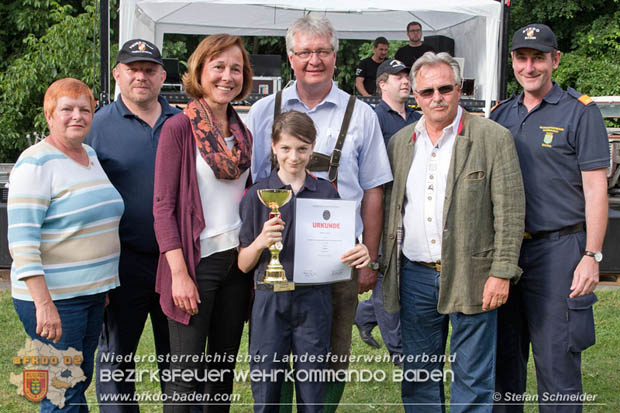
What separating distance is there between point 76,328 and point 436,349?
5.57 feet

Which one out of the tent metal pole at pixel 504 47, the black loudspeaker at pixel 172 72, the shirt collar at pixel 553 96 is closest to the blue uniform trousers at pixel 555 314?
the shirt collar at pixel 553 96

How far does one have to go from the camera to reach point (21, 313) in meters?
2.91

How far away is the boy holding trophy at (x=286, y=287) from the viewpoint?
2.87 meters

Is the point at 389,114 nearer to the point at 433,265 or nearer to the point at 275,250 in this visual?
the point at 433,265

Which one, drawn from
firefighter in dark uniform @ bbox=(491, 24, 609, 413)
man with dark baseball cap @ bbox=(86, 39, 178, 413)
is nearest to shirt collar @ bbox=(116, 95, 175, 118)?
man with dark baseball cap @ bbox=(86, 39, 178, 413)

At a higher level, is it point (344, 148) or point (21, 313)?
point (344, 148)

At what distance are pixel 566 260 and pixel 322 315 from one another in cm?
120

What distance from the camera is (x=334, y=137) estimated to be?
125 inches

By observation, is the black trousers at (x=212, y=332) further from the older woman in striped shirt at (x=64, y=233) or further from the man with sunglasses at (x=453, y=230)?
the man with sunglasses at (x=453, y=230)

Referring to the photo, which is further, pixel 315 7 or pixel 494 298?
pixel 315 7

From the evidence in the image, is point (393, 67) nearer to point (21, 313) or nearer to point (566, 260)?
point (566, 260)

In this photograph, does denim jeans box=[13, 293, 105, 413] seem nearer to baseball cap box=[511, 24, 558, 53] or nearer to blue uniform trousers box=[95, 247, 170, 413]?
blue uniform trousers box=[95, 247, 170, 413]

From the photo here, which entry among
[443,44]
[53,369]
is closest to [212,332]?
[53,369]

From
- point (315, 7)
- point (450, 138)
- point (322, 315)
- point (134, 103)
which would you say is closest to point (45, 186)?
point (134, 103)
